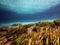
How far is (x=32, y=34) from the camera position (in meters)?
2.42

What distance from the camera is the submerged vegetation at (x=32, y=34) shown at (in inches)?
91.3

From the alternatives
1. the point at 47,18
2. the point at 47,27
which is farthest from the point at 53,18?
the point at 47,27

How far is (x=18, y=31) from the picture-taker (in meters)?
2.52

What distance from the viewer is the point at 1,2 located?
2678 mm

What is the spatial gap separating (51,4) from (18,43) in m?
0.80

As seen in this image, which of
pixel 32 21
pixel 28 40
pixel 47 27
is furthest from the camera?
pixel 32 21

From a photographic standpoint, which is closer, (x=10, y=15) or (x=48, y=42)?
(x=48, y=42)

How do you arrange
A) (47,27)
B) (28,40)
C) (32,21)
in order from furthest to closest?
(32,21), (47,27), (28,40)

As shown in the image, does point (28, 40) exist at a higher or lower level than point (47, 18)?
lower

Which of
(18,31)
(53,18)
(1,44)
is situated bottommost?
(1,44)

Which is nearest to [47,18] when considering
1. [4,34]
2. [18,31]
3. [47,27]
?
[47,27]

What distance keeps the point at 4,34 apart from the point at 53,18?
2.42 ft

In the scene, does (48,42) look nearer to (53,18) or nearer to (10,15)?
(53,18)

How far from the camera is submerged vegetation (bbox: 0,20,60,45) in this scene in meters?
2.32
